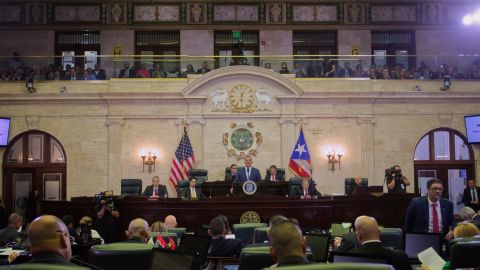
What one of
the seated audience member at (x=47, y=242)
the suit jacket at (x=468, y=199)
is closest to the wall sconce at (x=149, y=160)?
the suit jacket at (x=468, y=199)

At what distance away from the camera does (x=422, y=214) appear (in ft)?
27.6

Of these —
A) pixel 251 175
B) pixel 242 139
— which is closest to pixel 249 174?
pixel 251 175

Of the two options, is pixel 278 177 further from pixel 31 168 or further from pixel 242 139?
pixel 31 168

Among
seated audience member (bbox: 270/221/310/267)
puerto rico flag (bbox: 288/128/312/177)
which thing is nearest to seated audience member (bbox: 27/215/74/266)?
seated audience member (bbox: 270/221/310/267)

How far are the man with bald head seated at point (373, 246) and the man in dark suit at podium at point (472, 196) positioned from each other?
14104 millimetres

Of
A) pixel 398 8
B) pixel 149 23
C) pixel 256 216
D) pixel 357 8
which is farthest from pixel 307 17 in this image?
pixel 256 216

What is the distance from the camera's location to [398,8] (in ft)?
77.9

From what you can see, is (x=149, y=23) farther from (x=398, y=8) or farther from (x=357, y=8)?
(x=398, y=8)

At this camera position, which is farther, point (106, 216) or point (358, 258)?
point (106, 216)

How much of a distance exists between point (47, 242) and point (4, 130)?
1676 cm

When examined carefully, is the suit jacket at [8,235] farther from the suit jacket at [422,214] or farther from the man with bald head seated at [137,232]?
the suit jacket at [422,214]

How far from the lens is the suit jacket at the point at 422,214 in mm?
8383

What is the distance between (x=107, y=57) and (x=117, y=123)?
2.06 meters

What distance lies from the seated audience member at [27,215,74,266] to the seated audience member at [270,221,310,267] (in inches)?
48.1
